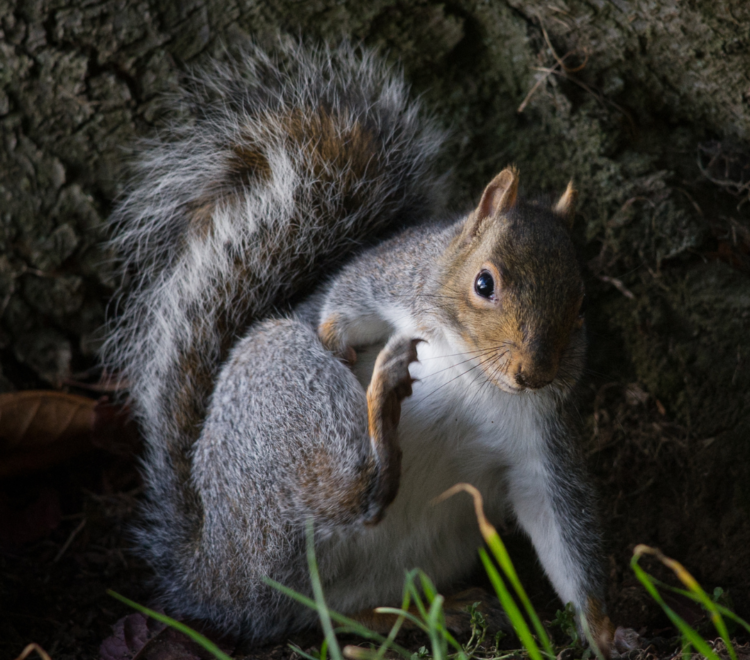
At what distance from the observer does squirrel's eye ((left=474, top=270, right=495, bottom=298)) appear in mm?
1469

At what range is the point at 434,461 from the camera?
65.5 inches

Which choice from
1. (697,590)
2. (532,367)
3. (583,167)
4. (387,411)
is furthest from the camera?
(583,167)

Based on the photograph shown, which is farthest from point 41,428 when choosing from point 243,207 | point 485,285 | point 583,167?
point 583,167

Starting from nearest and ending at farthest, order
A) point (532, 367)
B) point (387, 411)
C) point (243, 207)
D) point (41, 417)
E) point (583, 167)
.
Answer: point (532, 367) → point (387, 411) → point (243, 207) → point (41, 417) → point (583, 167)

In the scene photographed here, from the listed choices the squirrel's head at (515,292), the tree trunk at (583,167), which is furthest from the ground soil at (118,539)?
the squirrel's head at (515,292)

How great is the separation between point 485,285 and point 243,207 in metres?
0.71

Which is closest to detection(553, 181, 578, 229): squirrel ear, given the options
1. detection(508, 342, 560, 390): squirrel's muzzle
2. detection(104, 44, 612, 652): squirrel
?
detection(104, 44, 612, 652): squirrel

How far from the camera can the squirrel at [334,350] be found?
152cm

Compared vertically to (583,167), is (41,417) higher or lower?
lower

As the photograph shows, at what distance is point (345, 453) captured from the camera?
60.1 inches

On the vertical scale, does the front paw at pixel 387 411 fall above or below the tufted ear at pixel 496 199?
below

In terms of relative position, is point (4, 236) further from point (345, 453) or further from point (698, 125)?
point (698, 125)

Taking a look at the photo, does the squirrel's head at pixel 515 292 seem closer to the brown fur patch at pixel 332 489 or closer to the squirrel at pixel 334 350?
the squirrel at pixel 334 350

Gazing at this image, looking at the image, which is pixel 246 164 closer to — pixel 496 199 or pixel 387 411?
pixel 496 199
